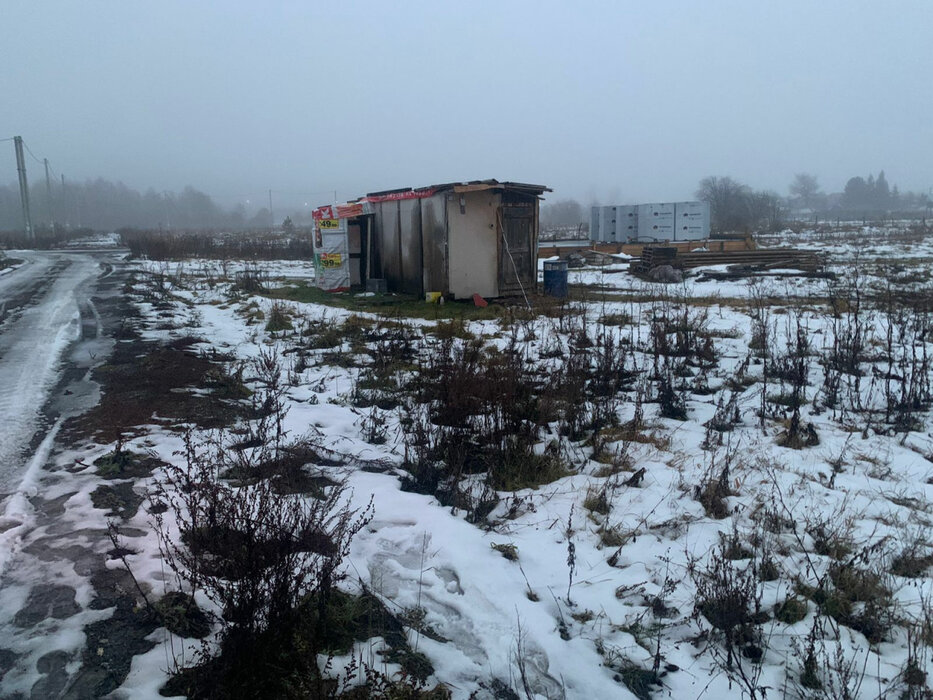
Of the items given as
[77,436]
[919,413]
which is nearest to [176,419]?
[77,436]

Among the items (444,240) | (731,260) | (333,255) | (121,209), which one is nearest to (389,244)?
(333,255)

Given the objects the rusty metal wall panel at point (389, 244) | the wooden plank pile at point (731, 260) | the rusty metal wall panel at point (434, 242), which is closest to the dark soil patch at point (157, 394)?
the rusty metal wall panel at point (434, 242)

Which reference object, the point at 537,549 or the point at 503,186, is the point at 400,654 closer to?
the point at 537,549

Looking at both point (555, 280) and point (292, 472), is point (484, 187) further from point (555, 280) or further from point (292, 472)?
point (292, 472)

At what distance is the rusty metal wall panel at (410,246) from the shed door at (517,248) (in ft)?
6.46

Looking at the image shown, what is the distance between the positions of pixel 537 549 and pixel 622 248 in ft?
80.3

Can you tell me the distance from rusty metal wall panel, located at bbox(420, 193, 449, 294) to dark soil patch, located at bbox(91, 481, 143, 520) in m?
10.4

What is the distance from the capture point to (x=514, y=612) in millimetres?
3371

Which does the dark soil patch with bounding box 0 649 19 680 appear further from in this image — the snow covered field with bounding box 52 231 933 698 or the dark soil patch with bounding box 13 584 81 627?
the snow covered field with bounding box 52 231 933 698

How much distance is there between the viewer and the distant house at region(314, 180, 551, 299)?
14320 millimetres

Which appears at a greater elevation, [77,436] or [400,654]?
[77,436]

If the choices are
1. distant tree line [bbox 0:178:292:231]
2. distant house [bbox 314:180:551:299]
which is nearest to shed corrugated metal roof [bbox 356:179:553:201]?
distant house [bbox 314:180:551:299]

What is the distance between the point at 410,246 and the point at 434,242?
3.75ft

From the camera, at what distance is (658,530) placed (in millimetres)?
4168
